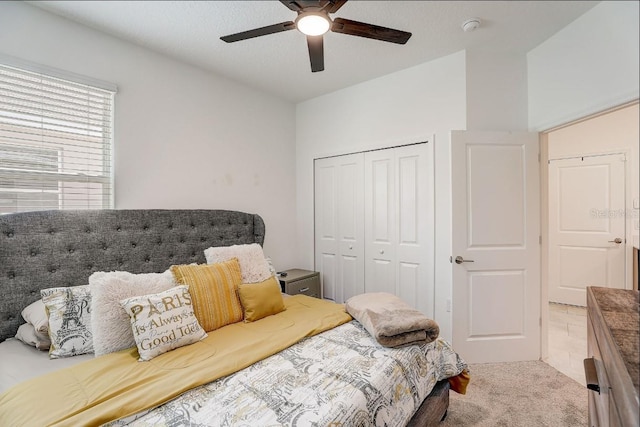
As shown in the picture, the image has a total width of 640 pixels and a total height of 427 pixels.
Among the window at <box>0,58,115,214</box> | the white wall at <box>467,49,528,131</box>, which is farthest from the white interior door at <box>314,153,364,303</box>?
the window at <box>0,58,115,214</box>

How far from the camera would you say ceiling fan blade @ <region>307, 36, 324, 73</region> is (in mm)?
1716

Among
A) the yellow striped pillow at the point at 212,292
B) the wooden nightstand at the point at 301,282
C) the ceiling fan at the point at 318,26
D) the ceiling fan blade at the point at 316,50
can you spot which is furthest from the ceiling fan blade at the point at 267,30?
the wooden nightstand at the point at 301,282

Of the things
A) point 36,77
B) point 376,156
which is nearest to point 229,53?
point 36,77

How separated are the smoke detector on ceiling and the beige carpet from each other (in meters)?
2.63

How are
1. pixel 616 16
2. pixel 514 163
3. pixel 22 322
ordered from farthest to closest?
1. pixel 514 163
2. pixel 22 322
3. pixel 616 16

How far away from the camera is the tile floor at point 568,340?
2.41 m

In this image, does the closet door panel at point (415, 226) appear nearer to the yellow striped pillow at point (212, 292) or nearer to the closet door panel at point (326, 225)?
the closet door panel at point (326, 225)

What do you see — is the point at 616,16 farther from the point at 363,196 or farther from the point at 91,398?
the point at 91,398

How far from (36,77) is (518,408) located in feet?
12.6

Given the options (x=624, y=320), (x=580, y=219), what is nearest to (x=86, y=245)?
(x=624, y=320)

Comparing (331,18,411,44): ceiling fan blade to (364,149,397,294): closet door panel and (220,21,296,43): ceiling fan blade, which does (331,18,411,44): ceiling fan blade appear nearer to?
(220,21,296,43): ceiling fan blade

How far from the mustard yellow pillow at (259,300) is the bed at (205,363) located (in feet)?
0.20

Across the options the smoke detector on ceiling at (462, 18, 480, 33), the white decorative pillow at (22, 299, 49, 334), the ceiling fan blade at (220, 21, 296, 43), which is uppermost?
the smoke detector on ceiling at (462, 18, 480, 33)

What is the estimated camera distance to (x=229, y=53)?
99.0 inches
